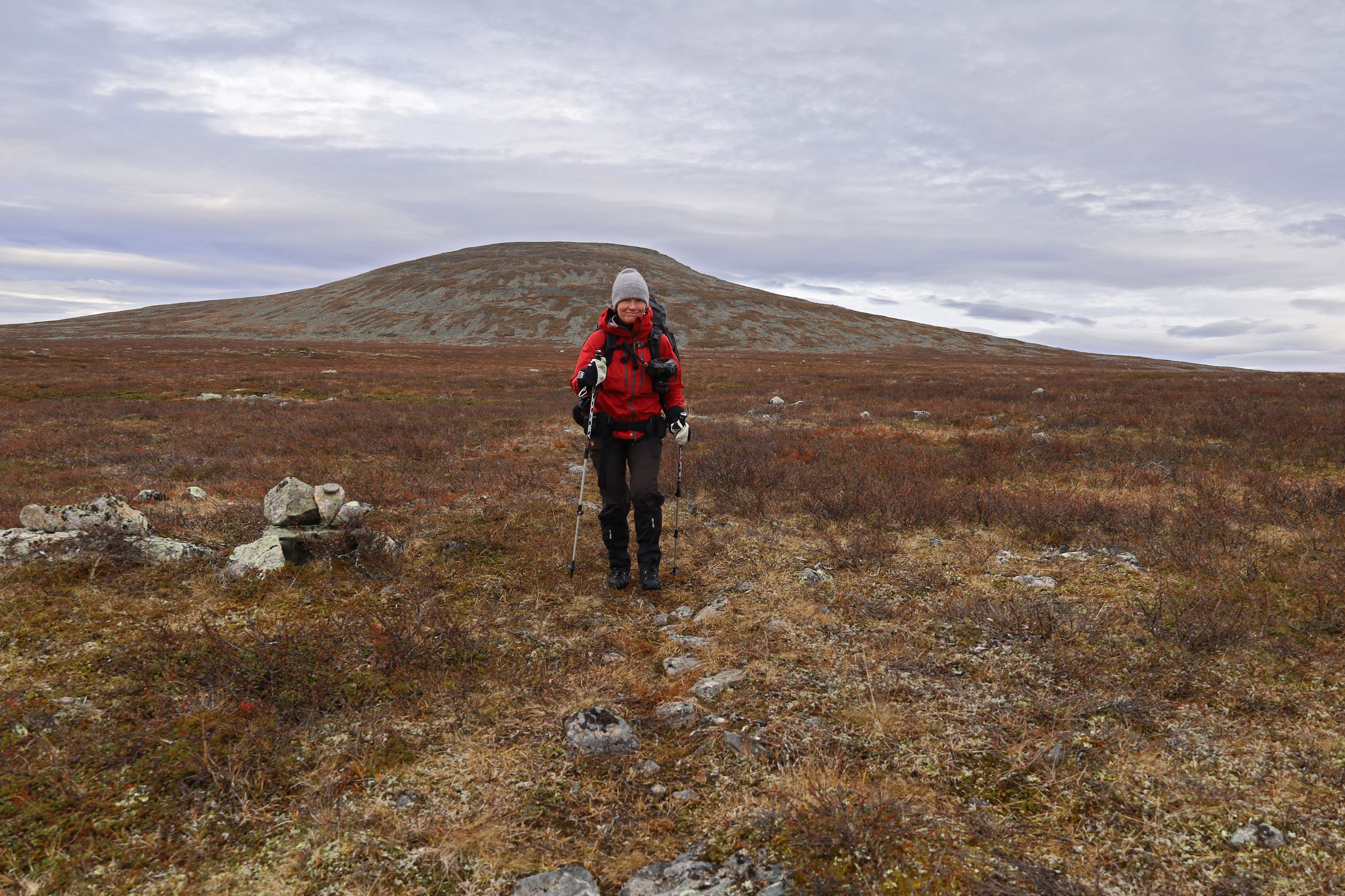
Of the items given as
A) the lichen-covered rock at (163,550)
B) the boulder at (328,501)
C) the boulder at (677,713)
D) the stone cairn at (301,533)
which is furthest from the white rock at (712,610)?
the lichen-covered rock at (163,550)

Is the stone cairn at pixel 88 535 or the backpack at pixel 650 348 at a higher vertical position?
the backpack at pixel 650 348

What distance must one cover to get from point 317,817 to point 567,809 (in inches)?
46.9

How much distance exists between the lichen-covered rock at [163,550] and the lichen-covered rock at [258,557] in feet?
1.30

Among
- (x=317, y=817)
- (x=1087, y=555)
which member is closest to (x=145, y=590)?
(x=317, y=817)

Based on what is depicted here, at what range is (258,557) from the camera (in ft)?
20.2

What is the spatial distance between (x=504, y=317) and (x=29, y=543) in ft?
386

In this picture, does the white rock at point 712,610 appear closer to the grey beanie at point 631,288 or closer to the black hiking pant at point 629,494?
the black hiking pant at point 629,494

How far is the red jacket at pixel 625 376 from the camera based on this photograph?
6.17 meters

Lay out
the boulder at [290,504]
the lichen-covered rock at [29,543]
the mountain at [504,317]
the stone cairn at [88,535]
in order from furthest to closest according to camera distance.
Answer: the mountain at [504,317] → the boulder at [290,504] → the stone cairn at [88,535] → the lichen-covered rock at [29,543]

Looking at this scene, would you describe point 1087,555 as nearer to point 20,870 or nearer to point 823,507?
point 823,507

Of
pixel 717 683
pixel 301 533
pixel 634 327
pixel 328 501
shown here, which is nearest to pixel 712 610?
pixel 717 683

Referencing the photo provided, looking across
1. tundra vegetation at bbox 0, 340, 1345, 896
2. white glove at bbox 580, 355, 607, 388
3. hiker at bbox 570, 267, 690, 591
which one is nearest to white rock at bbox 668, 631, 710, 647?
tundra vegetation at bbox 0, 340, 1345, 896

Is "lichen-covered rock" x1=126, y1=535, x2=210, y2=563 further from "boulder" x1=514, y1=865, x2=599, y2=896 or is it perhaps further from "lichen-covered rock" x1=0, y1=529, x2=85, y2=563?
"boulder" x1=514, y1=865, x2=599, y2=896

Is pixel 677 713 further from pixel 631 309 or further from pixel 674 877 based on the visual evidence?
pixel 631 309
